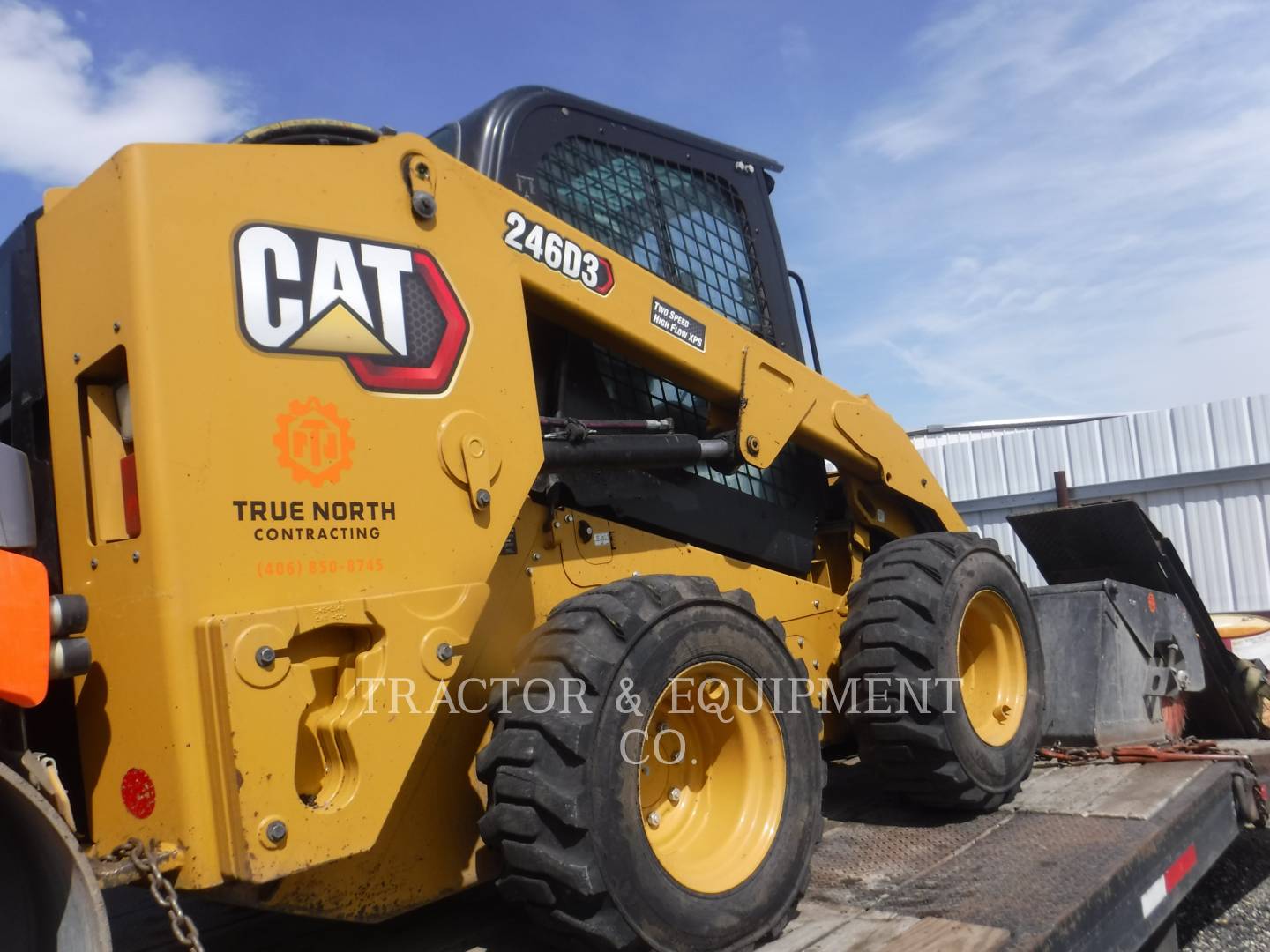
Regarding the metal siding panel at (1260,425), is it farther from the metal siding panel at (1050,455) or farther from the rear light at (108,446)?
the rear light at (108,446)

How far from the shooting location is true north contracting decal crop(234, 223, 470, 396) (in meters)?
2.49

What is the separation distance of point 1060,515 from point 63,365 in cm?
459

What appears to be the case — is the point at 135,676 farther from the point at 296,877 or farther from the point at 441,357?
the point at 441,357

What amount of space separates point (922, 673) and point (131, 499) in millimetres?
2585

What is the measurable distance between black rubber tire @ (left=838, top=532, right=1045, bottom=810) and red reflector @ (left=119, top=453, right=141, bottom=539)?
244cm

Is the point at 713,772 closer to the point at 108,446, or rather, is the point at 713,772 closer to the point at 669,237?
the point at 108,446

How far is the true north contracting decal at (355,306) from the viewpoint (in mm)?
2488

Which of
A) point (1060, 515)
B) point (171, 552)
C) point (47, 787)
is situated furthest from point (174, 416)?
point (1060, 515)

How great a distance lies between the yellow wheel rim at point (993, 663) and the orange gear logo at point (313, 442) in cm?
267

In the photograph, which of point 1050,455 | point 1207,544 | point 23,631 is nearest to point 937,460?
point 1050,455

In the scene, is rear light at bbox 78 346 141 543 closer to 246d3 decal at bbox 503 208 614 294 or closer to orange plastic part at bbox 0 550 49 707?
orange plastic part at bbox 0 550 49 707

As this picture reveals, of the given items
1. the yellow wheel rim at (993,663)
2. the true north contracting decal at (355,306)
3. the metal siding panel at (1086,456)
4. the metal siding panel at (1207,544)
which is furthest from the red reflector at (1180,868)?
the metal siding panel at (1086,456)

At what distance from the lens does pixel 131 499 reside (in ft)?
7.81

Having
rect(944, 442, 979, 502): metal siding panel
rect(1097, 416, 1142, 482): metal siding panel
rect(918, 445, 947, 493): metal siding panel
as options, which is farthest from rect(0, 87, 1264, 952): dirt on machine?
rect(918, 445, 947, 493): metal siding panel
